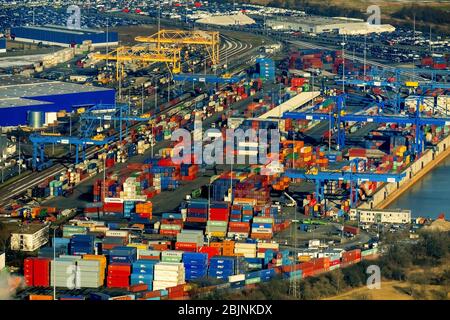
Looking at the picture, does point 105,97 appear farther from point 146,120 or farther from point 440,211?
point 440,211

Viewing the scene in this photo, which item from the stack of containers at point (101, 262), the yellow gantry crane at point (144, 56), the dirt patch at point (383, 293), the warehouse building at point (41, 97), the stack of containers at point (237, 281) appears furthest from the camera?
the yellow gantry crane at point (144, 56)

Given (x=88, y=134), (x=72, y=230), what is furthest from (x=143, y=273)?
(x=88, y=134)

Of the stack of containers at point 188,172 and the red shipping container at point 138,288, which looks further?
the stack of containers at point 188,172

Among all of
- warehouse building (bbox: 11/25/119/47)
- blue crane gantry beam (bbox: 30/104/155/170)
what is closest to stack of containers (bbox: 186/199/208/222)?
blue crane gantry beam (bbox: 30/104/155/170)

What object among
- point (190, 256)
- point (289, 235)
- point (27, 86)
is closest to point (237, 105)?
point (27, 86)

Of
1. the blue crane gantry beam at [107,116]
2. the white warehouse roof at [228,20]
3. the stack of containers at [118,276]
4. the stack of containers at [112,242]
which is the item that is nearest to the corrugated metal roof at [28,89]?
the blue crane gantry beam at [107,116]

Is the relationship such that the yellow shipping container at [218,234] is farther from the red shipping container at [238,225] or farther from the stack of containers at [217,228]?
the red shipping container at [238,225]

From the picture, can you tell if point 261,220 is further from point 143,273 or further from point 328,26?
point 328,26
